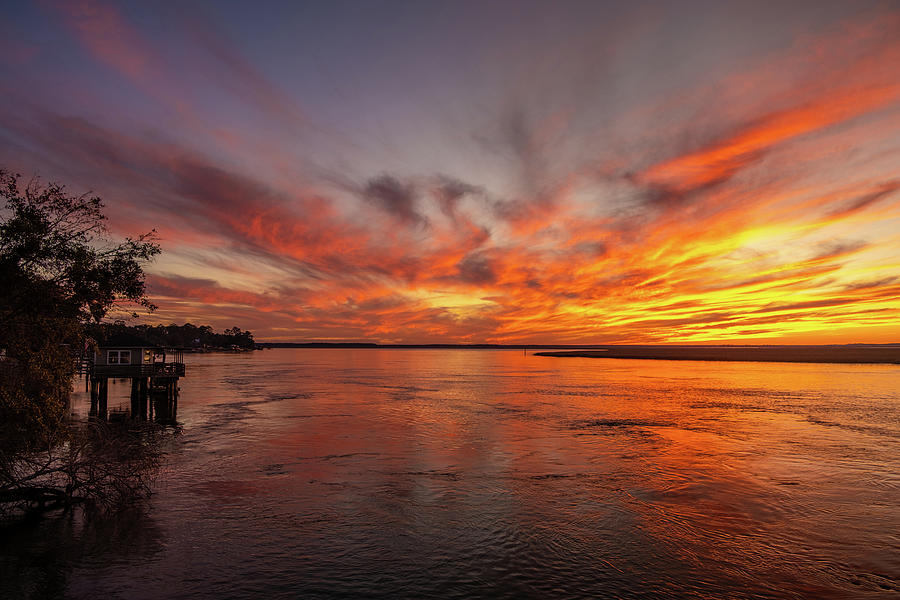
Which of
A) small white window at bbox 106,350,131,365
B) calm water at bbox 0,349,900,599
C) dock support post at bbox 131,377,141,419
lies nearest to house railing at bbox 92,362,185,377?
dock support post at bbox 131,377,141,419

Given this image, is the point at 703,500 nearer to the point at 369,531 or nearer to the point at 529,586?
the point at 529,586

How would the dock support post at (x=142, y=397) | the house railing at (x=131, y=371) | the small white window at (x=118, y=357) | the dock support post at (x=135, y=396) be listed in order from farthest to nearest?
the small white window at (x=118, y=357) < the dock support post at (x=135, y=396) < the dock support post at (x=142, y=397) < the house railing at (x=131, y=371)

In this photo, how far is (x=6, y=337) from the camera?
17109mm

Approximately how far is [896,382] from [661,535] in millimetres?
82481

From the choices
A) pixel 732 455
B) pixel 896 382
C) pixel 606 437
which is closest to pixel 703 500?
pixel 732 455

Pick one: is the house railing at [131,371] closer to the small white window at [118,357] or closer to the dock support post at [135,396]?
the dock support post at [135,396]

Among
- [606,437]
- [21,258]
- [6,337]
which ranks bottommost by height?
[606,437]

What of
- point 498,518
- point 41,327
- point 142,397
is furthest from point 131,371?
point 498,518

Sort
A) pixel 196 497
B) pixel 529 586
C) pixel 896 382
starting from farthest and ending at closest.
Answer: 1. pixel 896 382
2. pixel 196 497
3. pixel 529 586

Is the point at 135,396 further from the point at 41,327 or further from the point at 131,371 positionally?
the point at 41,327

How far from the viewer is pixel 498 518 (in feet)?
61.1

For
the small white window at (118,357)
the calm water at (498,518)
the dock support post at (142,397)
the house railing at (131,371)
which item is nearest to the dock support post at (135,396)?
the dock support post at (142,397)

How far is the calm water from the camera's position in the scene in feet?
45.1

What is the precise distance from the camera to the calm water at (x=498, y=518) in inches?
Result: 541
